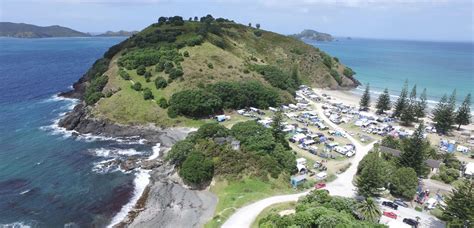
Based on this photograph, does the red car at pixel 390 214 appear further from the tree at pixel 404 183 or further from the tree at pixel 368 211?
the tree at pixel 404 183

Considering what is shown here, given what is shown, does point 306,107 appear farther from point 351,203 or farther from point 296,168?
point 351,203

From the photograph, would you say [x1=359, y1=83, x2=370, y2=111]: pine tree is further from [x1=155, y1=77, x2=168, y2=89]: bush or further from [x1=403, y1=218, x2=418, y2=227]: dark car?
[x1=403, y1=218, x2=418, y2=227]: dark car

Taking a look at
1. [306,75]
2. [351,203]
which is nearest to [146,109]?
[351,203]

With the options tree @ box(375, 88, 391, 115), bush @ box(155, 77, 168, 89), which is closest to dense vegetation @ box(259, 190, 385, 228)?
bush @ box(155, 77, 168, 89)

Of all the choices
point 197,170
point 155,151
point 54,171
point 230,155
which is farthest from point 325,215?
point 54,171

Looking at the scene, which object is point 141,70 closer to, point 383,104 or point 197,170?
point 197,170

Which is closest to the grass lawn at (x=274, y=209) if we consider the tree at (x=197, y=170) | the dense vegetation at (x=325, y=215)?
the dense vegetation at (x=325, y=215)
